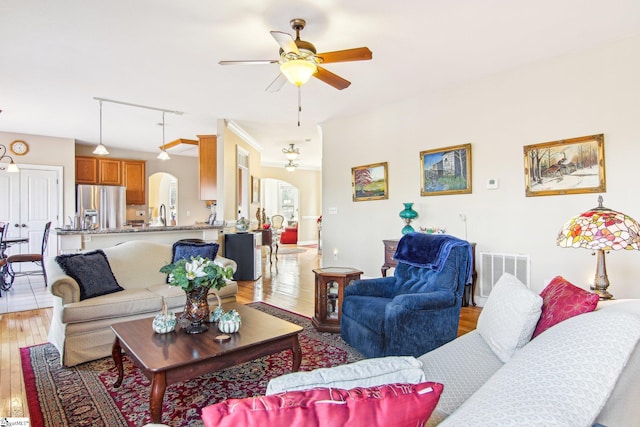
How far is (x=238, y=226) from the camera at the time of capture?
6.21 metres

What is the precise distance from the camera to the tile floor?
14.7 feet

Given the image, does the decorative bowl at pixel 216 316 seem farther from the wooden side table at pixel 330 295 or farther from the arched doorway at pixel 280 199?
the arched doorway at pixel 280 199

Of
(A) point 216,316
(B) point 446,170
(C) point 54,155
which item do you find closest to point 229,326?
(A) point 216,316

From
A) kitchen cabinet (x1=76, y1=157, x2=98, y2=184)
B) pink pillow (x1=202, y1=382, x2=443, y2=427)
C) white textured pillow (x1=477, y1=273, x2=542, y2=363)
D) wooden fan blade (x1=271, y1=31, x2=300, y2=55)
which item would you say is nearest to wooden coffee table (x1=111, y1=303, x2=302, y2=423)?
white textured pillow (x1=477, y1=273, x2=542, y2=363)

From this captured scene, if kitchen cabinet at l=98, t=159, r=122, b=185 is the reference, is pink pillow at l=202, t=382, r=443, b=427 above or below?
below

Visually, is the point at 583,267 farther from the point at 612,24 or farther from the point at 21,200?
the point at 21,200

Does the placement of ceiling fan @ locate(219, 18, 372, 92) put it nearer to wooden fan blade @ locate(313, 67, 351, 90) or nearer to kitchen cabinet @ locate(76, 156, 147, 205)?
wooden fan blade @ locate(313, 67, 351, 90)

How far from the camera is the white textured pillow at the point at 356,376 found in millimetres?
885

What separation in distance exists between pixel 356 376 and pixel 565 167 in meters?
3.76

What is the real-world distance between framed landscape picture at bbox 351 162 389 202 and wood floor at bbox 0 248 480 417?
168 centimetres

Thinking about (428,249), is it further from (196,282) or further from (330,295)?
(196,282)

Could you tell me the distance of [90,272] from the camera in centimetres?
317

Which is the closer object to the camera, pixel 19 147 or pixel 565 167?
pixel 565 167

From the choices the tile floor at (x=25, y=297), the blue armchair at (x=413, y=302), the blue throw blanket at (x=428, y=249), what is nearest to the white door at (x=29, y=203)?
the tile floor at (x=25, y=297)
